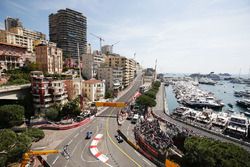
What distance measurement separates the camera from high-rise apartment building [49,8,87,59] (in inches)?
6216

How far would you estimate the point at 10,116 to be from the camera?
45156 mm

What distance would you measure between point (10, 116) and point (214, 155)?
5254 centimetres

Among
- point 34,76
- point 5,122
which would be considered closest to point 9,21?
point 34,76

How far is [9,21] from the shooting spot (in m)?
147

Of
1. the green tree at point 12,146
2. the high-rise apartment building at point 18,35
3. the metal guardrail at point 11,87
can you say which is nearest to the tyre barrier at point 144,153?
the green tree at point 12,146

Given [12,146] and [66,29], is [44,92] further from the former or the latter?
[66,29]

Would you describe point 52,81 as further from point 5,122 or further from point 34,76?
point 5,122

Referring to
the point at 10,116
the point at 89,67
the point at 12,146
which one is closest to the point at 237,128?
the point at 12,146

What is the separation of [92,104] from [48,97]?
71.5 ft

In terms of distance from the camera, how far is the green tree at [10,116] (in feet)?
147

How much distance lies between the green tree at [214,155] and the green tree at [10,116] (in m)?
47.5

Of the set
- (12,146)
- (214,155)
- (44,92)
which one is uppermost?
(44,92)

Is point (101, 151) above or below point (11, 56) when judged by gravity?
below

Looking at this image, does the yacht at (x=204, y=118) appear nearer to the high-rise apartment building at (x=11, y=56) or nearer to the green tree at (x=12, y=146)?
the green tree at (x=12, y=146)
